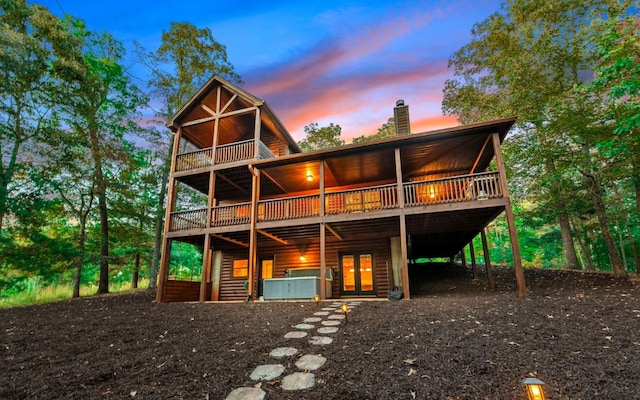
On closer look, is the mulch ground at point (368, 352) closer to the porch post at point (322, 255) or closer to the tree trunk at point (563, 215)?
the porch post at point (322, 255)

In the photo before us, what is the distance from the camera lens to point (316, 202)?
11.0m

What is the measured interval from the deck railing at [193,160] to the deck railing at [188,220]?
1.97 meters

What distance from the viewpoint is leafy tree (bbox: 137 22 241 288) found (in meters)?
15.8

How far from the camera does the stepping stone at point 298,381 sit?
2.93 meters

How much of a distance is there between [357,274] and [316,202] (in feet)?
12.1

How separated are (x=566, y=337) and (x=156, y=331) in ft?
21.7

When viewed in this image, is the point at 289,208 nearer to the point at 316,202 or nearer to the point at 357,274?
the point at 316,202

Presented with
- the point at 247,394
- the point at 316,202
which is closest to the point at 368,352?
the point at 247,394

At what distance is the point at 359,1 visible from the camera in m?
12.7

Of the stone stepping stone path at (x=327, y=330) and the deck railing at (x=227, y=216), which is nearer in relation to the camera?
the stone stepping stone path at (x=327, y=330)

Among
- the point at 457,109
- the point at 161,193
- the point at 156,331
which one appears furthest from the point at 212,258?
the point at 457,109

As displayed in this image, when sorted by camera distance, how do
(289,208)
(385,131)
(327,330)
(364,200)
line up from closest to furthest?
1. (327,330)
2. (289,208)
3. (364,200)
4. (385,131)

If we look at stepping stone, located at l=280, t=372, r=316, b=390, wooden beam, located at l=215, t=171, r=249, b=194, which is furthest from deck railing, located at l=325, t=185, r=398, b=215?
stepping stone, located at l=280, t=372, r=316, b=390

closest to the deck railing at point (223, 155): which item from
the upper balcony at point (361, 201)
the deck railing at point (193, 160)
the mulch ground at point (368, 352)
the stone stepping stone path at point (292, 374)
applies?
the deck railing at point (193, 160)
